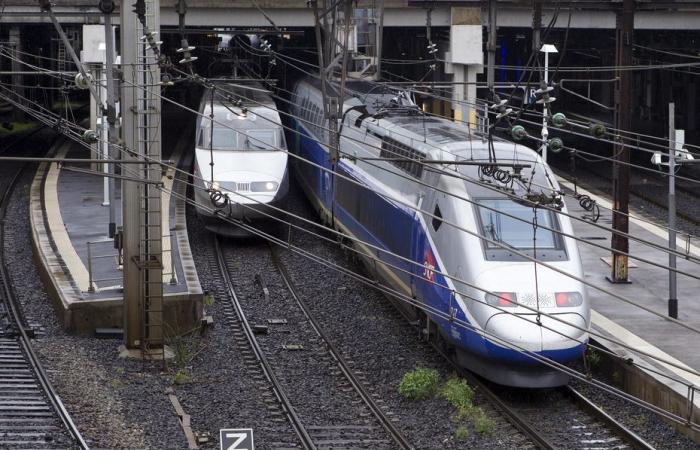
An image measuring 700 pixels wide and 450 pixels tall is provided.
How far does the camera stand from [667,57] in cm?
4200

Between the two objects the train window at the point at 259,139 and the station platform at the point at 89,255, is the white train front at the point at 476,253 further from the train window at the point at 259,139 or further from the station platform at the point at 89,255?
the train window at the point at 259,139

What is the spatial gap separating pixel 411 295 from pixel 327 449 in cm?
447

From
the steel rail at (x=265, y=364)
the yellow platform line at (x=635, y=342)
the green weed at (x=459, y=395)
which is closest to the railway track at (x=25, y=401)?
the steel rail at (x=265, y=364)

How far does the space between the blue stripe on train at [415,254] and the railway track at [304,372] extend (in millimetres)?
1389

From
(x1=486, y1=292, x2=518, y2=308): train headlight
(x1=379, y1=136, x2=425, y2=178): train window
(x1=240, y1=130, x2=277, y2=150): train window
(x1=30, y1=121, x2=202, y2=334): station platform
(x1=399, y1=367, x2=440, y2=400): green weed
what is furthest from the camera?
(x1=240, y1=130, x2=277, y2=150): train window

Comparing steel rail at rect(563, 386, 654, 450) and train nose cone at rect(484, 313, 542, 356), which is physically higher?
train nose cone at rect(484, 313, 542, 356)

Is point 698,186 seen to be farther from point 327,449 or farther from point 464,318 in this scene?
point 327,449

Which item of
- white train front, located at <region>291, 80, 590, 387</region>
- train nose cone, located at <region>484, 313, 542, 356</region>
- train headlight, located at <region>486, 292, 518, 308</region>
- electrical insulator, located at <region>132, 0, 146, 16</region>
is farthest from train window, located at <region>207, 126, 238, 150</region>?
train nose cone, located at <region>484, 313, 542, 356</region>

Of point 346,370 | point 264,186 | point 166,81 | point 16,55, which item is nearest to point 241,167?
point 264,186

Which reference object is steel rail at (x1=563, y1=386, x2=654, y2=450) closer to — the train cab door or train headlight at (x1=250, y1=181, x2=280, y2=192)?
the train cab door

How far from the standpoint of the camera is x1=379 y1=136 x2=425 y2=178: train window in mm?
17109

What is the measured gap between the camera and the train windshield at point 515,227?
14852 millimetres

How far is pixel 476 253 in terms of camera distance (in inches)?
573

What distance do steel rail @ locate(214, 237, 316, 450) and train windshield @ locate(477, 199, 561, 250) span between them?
324 centimetres
